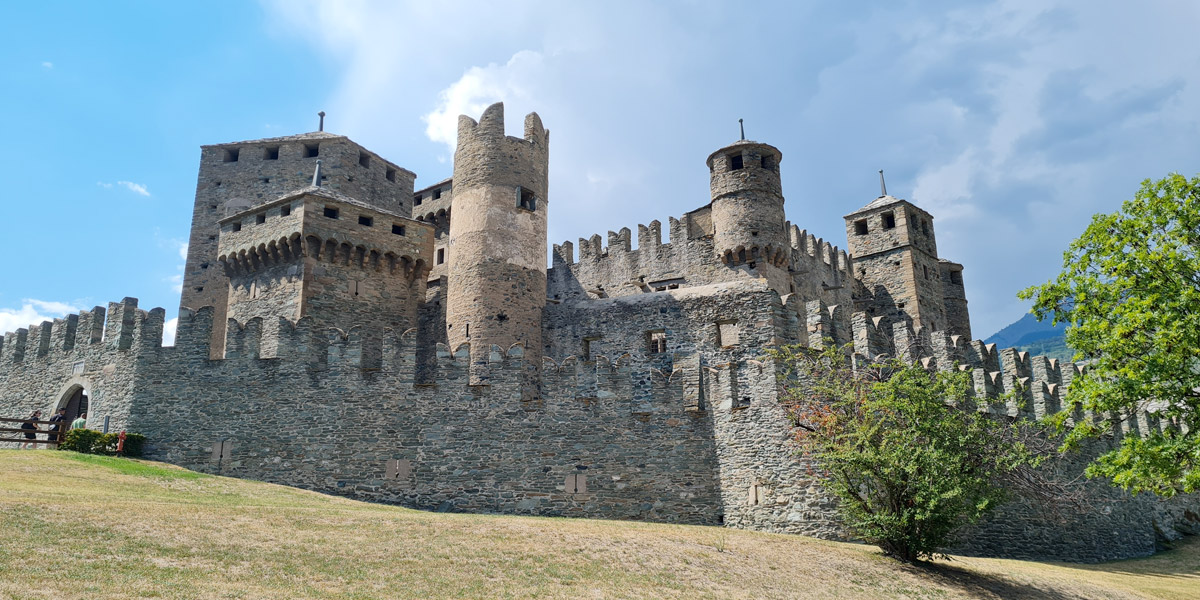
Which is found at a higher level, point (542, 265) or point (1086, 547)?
point (542, 265)

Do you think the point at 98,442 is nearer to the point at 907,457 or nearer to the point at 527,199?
the point at 527,199

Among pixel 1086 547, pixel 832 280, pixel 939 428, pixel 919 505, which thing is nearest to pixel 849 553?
pixel 919 505

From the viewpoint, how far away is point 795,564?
1650 cm

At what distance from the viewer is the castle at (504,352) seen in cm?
2186

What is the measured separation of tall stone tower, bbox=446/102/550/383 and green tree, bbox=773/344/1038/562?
42.7 feet

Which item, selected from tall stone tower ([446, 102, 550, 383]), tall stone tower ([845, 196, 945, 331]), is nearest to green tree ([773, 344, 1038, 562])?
tall stone tower ([446, 102, 550, 383])

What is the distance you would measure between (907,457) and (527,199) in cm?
1926

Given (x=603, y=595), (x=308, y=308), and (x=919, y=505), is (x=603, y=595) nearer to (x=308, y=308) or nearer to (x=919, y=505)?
(x=919, y=505)

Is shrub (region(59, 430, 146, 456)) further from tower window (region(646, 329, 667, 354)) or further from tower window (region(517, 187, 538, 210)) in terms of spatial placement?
tower window (region(646, 329, 667, 354))

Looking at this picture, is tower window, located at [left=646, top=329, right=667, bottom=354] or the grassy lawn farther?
tower window, located at [left=646, top=329, right=667, bottom=354]

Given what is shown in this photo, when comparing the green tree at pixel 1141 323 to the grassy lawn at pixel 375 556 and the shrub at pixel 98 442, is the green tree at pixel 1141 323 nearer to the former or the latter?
the grassy lawn at pixel 375 556

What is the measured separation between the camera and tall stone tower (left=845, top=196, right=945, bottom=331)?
139ft

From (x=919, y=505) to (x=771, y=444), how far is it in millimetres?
3986

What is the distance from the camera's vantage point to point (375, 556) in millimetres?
13906
